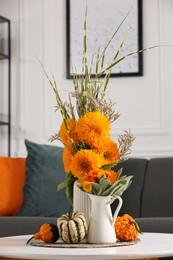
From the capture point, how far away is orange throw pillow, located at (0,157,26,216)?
373 centimetres

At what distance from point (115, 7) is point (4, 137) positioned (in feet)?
3.87

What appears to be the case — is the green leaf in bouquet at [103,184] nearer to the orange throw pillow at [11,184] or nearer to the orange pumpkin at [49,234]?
the orange pumpkin at [49,234]

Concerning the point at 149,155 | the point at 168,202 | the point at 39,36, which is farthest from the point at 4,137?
the point at 168,202

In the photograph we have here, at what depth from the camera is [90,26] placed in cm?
452

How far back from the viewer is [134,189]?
11.8 ft

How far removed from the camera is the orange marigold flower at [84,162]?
1.97 metres

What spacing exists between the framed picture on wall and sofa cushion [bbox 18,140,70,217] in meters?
0.82

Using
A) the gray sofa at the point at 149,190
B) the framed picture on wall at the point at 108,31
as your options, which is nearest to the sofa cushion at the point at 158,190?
the gray sofa at the point at 149,190

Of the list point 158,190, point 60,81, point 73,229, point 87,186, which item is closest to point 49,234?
point 73,229

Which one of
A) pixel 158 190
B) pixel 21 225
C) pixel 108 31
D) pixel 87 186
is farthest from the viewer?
pixel 108 31

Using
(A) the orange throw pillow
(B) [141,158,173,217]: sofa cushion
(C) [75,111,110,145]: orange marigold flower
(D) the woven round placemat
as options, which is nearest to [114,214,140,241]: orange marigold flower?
(D) the woven round placemat

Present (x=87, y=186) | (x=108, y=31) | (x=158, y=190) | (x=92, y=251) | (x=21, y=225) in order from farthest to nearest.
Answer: (x=108, y=31)
(x=158, y=190)
(x=21, y=225)
(x=87, y=186)
(x=92, y=251)

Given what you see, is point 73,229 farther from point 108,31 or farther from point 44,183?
point 108,31

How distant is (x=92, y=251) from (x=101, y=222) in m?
0.19
